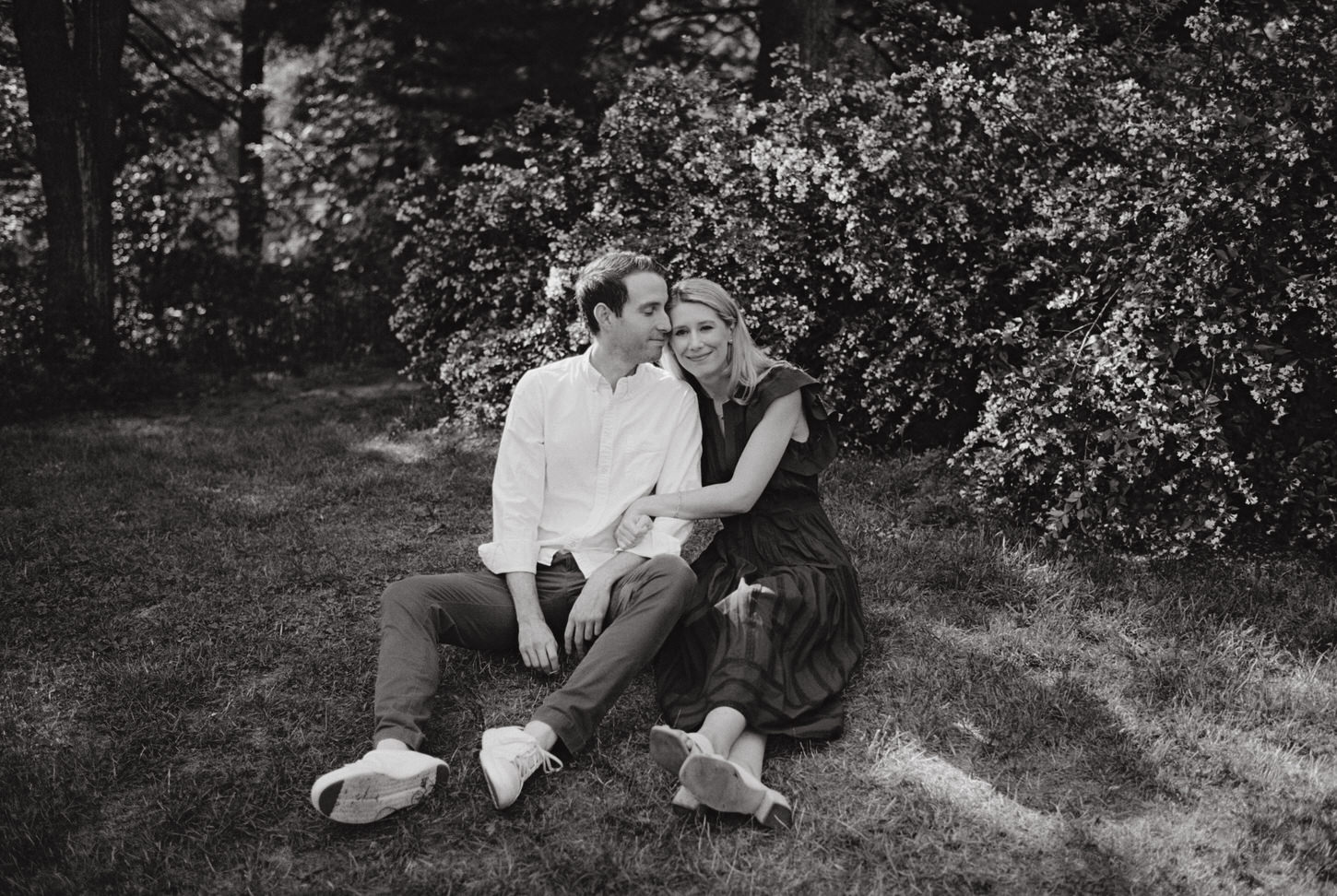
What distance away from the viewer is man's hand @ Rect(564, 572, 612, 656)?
10.1 ft

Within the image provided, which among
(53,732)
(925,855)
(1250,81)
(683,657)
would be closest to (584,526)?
(683,657)

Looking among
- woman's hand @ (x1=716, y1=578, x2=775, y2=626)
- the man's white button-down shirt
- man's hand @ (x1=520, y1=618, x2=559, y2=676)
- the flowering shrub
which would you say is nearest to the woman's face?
the man's white button-down shirt

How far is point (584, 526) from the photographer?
3.38m

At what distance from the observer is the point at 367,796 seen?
8.12ft

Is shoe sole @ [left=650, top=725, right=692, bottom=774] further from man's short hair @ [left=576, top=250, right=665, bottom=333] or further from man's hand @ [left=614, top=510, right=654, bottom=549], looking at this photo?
man's short hair @ [left=576, top=250, right=665, bottom=333]

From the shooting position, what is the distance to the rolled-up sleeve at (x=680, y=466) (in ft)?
10.7

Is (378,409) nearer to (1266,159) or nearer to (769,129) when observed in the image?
(769,129)

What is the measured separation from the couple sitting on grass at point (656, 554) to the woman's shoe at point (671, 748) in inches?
7.2

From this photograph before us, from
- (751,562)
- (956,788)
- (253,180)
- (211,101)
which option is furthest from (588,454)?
(211,101)

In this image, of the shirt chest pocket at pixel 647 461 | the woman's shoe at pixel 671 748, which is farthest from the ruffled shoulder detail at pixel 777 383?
the woman's shoe at pixel 671 748

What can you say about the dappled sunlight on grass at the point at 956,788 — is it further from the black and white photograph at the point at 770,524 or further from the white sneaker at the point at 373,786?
the white sneaker at the point at 373,786

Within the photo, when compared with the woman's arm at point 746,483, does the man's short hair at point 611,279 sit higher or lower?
higher

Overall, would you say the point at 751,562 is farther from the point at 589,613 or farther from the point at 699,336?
the point at 699,336

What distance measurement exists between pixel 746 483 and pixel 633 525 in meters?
0.39
